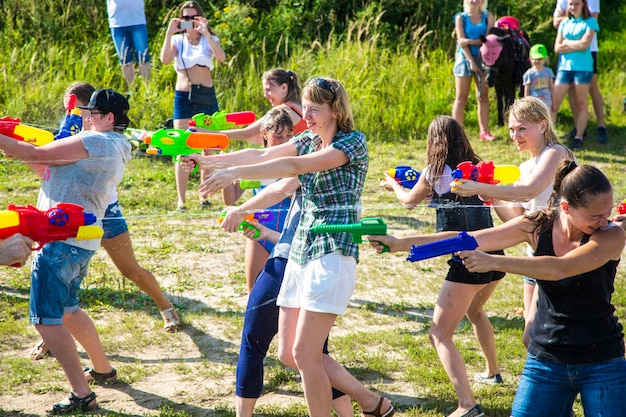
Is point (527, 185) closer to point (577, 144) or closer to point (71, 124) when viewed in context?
point (71, 124)

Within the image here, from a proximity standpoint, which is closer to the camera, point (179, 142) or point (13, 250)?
point (13, 250)

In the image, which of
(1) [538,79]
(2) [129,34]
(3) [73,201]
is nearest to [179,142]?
(3) [73,201]

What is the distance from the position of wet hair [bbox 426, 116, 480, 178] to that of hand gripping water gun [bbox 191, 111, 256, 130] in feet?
5.50

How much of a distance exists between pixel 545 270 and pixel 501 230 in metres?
0.31

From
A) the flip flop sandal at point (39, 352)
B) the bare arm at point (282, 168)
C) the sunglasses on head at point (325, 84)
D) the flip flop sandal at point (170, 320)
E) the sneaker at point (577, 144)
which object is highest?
the sunglasses on head at point (325, 84)

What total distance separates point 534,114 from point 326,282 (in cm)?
157

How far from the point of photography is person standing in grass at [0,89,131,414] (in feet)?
14.4

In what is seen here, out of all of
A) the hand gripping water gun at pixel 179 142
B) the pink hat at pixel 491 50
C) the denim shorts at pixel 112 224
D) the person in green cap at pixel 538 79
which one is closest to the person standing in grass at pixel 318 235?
the hand gripping water gun at pixel 179 142

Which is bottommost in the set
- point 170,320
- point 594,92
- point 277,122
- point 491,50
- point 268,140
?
point 170,320

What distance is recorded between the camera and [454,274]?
14.3 feet

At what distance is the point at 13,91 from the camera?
1011 cm

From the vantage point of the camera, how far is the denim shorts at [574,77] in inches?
391

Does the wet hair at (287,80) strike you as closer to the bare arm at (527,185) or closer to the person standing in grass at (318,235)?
the person standing in grass at (318,235)

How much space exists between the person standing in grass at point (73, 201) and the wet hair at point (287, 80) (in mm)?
1404
